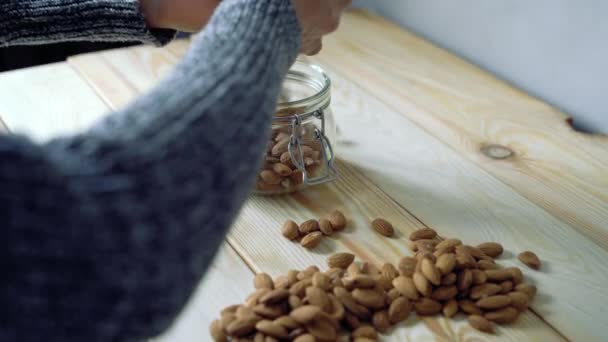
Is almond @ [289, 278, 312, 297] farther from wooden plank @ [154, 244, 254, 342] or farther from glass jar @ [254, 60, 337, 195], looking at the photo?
glass jar @ [254, 60, 337, 195]

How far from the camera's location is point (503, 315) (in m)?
0.62

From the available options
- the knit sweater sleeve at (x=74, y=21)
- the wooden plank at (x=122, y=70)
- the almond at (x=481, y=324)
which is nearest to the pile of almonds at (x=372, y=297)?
the almond at (x=481, y=324)

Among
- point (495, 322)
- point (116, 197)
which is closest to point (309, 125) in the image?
point (495, 322)

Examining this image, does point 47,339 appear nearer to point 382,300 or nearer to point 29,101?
point 382,300

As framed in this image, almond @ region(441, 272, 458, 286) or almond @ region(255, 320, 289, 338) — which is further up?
almond @ region(441, 272, 458, 286)

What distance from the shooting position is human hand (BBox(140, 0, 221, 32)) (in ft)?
2.61

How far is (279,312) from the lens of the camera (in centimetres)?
60

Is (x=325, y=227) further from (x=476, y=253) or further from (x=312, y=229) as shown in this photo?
(x=476, y=253)

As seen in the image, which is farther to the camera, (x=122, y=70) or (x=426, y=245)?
(x=122, y=70)

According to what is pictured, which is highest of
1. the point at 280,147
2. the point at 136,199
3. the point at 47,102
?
the point at 136,199

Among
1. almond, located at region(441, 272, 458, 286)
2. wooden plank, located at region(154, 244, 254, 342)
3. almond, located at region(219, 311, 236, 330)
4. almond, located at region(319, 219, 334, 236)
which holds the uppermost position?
almond, located at region(441, 272, 458, 286)

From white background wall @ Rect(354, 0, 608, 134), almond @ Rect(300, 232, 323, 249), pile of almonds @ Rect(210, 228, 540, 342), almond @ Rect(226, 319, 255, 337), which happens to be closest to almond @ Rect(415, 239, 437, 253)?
pile of almonds @ Rect(210, 228, 540, 342)

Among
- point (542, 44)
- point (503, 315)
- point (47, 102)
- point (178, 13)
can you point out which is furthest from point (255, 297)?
point (542, 44)

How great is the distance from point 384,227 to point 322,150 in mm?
127
